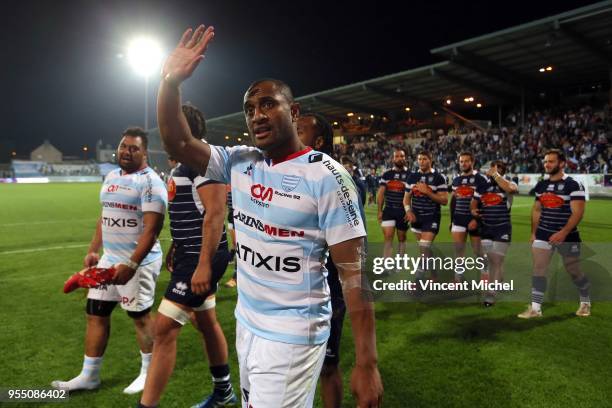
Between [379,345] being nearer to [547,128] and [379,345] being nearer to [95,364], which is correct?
[95,364]

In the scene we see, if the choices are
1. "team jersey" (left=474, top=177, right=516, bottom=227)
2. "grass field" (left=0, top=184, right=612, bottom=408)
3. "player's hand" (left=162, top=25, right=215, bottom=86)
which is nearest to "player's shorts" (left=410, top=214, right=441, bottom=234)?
"team jersey" (left=474, top=177, right=516, bottom=227)

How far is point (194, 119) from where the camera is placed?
3.07 meters

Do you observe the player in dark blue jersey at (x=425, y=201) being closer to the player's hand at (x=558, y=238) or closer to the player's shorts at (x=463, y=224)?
the player's shorts at (x=463, y=224)

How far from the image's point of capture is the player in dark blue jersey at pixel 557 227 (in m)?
5.50

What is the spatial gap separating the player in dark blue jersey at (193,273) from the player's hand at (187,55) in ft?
3.56

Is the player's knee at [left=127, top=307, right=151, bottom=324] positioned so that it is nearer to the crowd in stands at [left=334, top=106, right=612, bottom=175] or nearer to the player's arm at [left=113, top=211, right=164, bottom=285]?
the player's arm at [left=113, top=211, right=164, bottom=285]

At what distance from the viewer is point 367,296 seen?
1759mm

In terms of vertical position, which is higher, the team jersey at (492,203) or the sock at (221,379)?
the team jersey at (492,203)

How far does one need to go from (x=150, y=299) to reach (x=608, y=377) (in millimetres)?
4177

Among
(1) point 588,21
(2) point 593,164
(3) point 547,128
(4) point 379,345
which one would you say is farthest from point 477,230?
(3) point 547,128

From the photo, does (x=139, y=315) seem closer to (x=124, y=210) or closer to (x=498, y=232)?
(x=124, y=210)

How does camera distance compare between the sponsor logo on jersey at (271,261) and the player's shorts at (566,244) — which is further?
the player's shorts at (566,244)

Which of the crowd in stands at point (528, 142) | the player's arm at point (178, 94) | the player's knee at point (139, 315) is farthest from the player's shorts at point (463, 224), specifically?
the crowd in stands at point (528, 142)

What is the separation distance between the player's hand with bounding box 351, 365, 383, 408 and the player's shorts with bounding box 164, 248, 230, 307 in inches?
62.4
